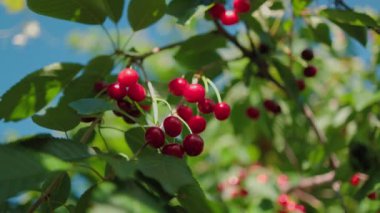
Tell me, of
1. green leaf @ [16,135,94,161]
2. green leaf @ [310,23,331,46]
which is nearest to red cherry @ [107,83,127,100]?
green leaf @ [16,135,94,161]

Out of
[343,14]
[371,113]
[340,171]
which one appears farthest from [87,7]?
[371,113]

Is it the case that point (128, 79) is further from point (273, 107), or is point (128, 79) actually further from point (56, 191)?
point (273, 107)

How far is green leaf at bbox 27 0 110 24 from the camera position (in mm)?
1567

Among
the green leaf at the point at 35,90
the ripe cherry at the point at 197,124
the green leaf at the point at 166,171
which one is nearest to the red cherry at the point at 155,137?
the green leaf at the point at 166,171

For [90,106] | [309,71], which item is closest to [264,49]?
[309,71]

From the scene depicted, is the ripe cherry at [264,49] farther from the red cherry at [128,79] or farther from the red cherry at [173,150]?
the red cherry at [173,150]

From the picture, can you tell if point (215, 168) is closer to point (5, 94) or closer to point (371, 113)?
point (371, 113)

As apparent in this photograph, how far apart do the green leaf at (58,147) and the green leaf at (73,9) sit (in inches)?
21.3

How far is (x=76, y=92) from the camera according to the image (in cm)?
178

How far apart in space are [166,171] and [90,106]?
289 millimetres

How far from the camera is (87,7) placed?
1610 mm

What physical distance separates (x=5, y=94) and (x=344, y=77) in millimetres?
3011

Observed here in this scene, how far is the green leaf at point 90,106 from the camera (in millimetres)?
1246

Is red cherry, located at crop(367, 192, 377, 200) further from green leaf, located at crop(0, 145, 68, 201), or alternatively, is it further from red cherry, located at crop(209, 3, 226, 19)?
green leaf, located at crop(0, 145, 68, 201)
